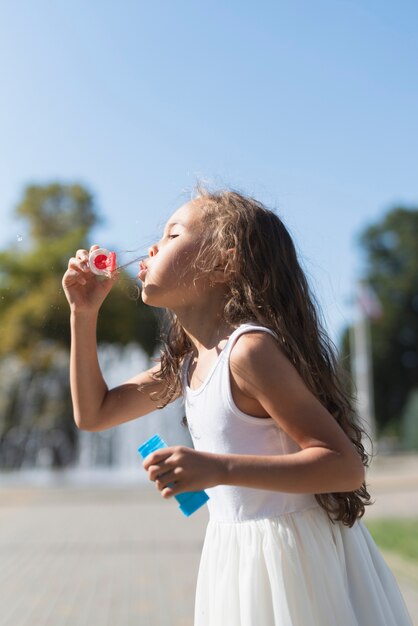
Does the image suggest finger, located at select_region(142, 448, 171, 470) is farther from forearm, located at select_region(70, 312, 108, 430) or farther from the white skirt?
forearm, located at select_region(70, 312, 108, 430)

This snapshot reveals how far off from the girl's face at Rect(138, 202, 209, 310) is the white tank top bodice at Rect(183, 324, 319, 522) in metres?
0.19

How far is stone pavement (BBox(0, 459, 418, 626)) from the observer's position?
555cm

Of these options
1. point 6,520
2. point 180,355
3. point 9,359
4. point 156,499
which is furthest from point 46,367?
point 180,355

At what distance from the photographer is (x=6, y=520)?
11922 millimetres

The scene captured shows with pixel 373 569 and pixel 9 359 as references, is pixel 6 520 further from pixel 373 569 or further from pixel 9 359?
pixel 9 359

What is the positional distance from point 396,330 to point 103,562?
127ft

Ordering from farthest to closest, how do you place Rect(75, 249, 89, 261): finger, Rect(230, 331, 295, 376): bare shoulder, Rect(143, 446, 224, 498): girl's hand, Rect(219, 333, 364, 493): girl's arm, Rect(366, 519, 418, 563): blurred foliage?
Rect(366, 519, 418, 563): blurred foliage, Rect(75, 249, 89, 261): finger, Rect(230, 331, 295, 376): bare shoulder, Rect(219, 333, 364, 493): girl's arm, Rect(143, 446, 224, 498): girl's hand

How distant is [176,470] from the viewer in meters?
1.63

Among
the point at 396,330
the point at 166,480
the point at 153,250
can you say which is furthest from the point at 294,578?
the point at 396,330

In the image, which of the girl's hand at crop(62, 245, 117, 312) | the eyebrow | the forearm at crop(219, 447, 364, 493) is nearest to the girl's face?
the eyebrow

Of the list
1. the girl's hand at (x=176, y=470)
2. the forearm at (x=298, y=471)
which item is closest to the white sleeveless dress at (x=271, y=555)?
the forearm at (x=298, y=471)

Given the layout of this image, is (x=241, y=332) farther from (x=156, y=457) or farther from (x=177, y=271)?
(x=156, y=457)

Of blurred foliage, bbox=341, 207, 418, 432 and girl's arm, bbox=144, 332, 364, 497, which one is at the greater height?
girl's arm, bbox=144, 332, 364, 497

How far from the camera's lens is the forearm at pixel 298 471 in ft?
5.67
